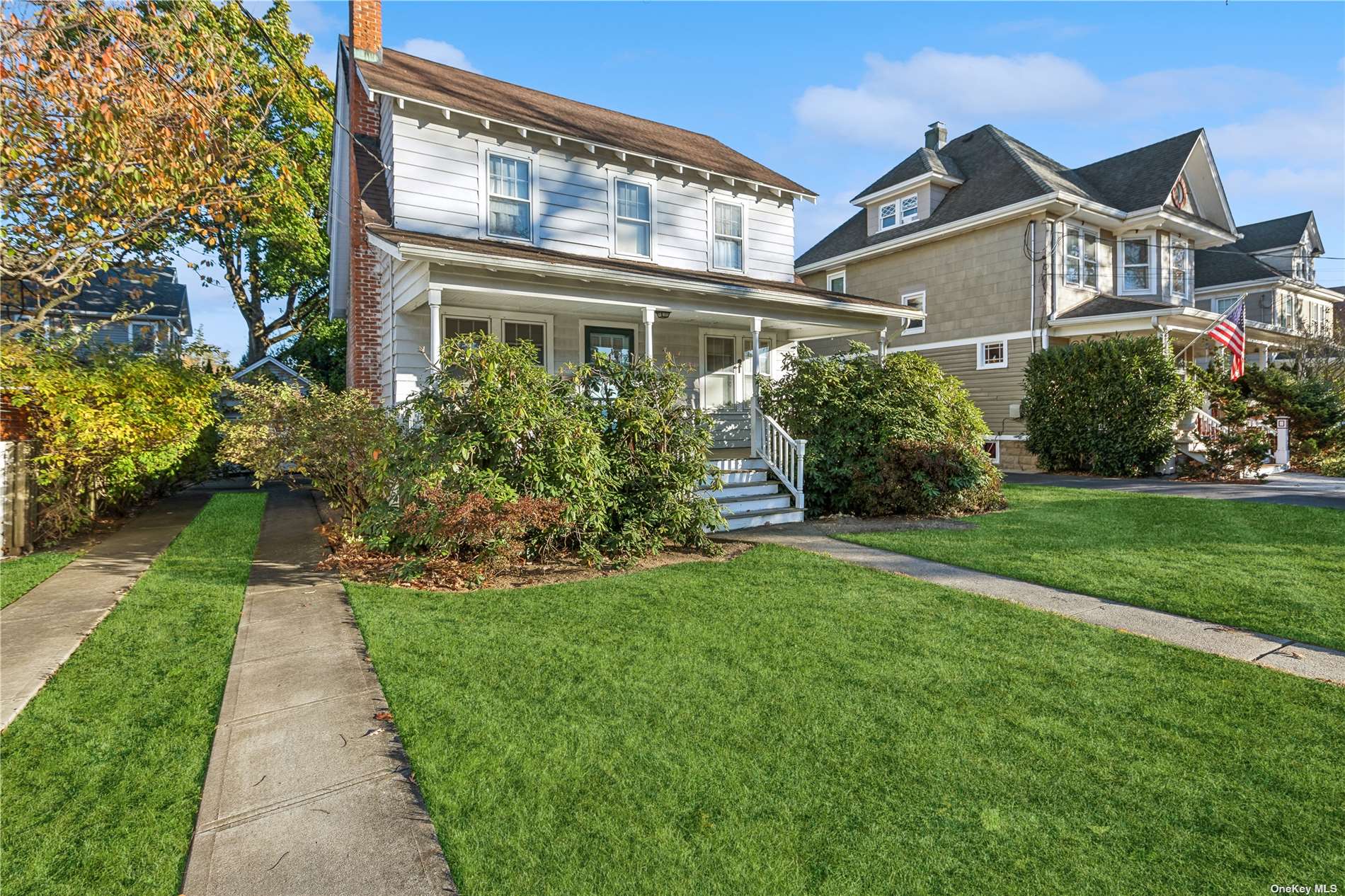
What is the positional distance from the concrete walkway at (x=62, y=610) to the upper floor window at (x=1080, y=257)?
20997 mm

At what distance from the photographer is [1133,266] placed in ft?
65.7

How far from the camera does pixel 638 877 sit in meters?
2.33

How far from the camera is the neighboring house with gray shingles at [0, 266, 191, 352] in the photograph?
10906 mm

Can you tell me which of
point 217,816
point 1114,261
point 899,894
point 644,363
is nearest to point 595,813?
point 899,894

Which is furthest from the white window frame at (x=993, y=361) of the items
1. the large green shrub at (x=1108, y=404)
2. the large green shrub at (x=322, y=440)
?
the large green shrub at (x=322, y=440)

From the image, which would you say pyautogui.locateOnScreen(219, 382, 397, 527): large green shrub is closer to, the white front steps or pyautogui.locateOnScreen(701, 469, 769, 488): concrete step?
the white front steps

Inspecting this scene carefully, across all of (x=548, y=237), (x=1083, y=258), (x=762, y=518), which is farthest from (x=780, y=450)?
(x=1083, y=258)

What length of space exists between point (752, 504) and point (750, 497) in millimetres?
286

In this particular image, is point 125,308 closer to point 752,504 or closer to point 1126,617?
point 752,504

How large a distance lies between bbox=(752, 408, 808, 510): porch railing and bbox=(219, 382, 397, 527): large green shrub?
5.54m

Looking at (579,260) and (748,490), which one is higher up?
(579,260)

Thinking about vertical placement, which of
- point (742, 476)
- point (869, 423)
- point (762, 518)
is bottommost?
point (762, 518)

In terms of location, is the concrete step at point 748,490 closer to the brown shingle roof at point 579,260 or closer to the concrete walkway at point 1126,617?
the concrete walkway at point 1126,617

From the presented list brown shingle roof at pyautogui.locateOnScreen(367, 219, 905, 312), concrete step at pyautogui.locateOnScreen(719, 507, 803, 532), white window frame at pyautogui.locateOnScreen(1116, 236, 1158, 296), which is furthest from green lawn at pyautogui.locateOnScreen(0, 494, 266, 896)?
white window frame at pyautogui.locateOnScreen(1116, 236, 1158, 296)
